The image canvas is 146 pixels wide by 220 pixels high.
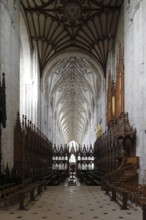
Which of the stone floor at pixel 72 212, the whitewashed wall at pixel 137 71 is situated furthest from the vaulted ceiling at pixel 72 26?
the stone floor at pixel 72 212

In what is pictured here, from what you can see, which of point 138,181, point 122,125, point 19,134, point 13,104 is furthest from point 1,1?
point 138,181

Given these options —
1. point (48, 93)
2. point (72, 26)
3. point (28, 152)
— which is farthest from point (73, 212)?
point (48, 93)

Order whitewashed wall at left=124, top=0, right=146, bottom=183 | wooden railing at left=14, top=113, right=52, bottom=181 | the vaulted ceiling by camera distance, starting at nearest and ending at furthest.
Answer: whitewashed wall at left=124, top=0, right=146, bottom=183
wooden railing at left=14, top=113, right=52, bottom=181
the vaulted ceiling

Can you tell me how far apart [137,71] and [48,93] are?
26260 mm

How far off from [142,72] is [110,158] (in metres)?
10.3

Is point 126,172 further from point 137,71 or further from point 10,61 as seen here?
point 10,61

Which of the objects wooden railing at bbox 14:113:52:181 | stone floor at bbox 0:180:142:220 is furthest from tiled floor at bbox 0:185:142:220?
wooden railing at bbox 14:113:52:181

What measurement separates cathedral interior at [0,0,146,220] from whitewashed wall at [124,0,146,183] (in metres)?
0.05

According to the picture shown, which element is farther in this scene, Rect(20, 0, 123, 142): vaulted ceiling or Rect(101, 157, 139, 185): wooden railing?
Rect(20, 0, 123, 142): vaulted ceiling

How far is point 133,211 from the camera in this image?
11.1 m

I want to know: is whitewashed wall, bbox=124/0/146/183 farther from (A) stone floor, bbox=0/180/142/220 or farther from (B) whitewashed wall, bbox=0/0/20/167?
(B) whitewashed wall, bbox=0/0/20/167

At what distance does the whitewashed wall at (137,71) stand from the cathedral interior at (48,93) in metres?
0.05

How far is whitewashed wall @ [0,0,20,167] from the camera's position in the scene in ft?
55.4

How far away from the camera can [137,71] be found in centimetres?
1797
